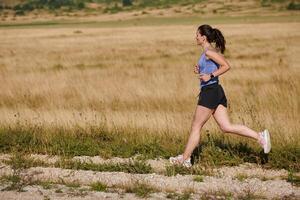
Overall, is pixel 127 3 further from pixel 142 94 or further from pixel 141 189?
pixel 141 189

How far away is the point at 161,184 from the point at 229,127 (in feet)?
4.54

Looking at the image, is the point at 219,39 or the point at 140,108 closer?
the point at 219,39

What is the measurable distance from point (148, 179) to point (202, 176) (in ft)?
2.40

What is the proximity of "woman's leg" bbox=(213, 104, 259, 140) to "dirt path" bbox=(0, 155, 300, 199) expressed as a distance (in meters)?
0.52

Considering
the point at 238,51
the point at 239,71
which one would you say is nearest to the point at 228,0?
the point at 238,51

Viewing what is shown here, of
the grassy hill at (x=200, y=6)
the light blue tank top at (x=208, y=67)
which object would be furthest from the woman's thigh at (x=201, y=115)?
the grassy hill at (x=200, y=6)

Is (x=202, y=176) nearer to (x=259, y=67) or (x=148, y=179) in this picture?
(x=148, y=179)

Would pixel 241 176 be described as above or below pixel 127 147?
above

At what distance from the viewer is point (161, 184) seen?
6.89m

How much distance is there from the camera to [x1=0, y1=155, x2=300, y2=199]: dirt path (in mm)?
6336

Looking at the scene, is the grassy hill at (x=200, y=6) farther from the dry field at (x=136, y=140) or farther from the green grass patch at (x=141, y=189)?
the green grass patch at (x=141, y=189)

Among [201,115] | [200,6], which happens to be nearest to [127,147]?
[201,115]

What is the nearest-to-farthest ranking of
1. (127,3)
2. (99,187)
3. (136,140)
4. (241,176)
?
(99,187) → (241,176) → (136,140) → (127,3)

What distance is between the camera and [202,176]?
7.25m
